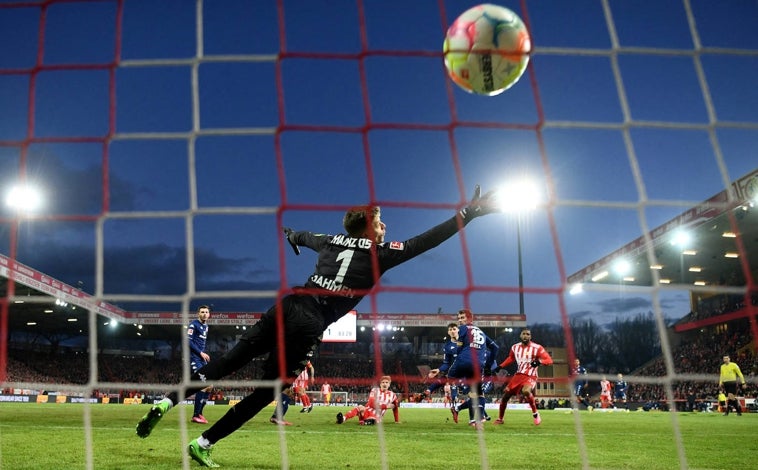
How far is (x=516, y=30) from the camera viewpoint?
4422 millimetres

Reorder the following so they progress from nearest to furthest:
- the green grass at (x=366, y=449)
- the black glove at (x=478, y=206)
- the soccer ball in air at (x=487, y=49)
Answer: the black glove at (x=478, y=206) < the soccer ball in air at (x=487, y=49) < the green grass at (x=366, y=449)

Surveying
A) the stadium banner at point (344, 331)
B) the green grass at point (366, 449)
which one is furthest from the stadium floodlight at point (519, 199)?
the stadium banner at point (344, 331)

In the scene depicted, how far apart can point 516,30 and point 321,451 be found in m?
4.20

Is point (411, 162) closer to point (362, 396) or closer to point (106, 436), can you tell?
point (106, 436)

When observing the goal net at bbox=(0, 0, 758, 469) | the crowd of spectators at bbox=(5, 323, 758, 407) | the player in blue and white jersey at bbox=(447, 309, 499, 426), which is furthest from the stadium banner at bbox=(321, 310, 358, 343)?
the player in blue and white jersey at bbox=(447, 309, 499, 426)

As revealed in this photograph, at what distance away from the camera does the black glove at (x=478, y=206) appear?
3.94 metres

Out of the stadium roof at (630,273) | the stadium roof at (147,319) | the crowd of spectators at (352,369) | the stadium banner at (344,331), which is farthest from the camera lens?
the stadium roof at (147,319)

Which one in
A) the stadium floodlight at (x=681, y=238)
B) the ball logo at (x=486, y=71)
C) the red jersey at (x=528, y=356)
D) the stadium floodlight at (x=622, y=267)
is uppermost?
the stadium floodlight at (x=681, y=238)

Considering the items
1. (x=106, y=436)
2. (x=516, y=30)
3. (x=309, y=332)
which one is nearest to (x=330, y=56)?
(x=516, y=30)

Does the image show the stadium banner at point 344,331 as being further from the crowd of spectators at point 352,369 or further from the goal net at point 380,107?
the goal net at point 380,107

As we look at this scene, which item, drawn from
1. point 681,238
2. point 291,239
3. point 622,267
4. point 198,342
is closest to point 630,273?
point 622,267

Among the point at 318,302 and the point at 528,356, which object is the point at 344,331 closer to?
the point at 528,356

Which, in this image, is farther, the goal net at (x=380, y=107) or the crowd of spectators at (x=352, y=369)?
the crowd of spectators at (x=352, y=369)

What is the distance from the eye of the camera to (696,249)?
2125cm
